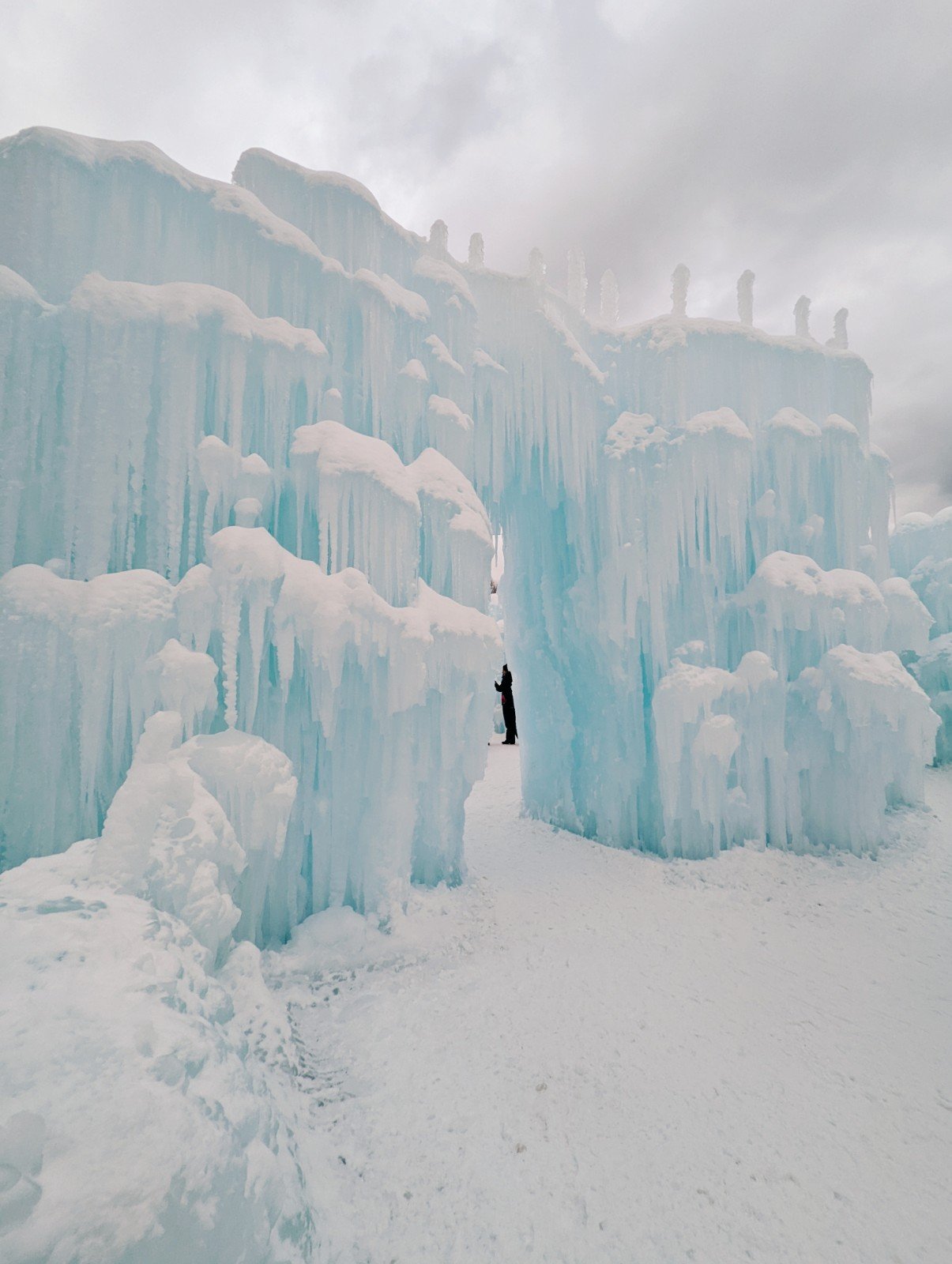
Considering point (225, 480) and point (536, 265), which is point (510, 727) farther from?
point (225, 480)

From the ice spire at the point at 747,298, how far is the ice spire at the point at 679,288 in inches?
40.9

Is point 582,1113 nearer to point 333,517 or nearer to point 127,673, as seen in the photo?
point 127,673

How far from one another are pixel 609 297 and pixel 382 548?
26.2 feet

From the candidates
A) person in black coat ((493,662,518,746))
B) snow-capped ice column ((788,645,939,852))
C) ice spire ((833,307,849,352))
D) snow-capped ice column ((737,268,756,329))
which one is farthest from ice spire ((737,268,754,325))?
person in black coat ((493,662,518,746))

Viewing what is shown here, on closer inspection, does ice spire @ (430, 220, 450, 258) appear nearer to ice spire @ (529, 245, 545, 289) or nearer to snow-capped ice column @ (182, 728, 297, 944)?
ice spire @ (529, 245, 545, 289)

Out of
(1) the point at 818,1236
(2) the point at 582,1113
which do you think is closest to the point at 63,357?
(2) the point at 582,1113

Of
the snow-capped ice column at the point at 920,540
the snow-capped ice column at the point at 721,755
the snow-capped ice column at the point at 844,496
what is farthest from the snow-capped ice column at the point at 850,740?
the snow-capped ice column at the point at 920,540

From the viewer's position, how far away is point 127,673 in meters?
4.47

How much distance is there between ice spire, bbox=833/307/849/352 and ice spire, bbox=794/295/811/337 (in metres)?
0.48

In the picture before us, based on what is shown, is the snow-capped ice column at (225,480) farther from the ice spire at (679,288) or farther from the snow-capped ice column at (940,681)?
the snow-capped ice column at (940,681)

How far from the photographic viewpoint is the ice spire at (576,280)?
9883 millimetres

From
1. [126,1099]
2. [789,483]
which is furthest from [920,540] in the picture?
[126,1099]

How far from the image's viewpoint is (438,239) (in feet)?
25.7

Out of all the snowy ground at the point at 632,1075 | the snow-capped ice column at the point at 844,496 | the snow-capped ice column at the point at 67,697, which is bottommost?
the snowy ground at the point at 632,1075
